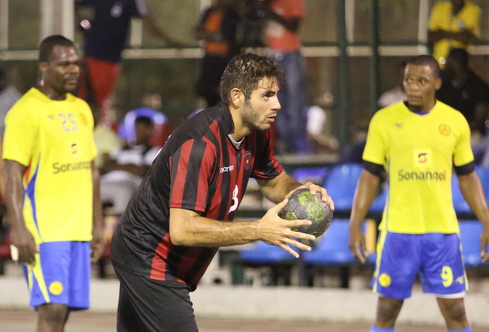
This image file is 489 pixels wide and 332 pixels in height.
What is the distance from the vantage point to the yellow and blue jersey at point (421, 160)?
22.2 feet

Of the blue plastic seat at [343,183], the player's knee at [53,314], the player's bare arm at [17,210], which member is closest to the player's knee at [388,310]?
the player's knee at [53,314]

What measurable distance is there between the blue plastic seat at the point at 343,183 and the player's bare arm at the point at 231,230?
16.7 feet

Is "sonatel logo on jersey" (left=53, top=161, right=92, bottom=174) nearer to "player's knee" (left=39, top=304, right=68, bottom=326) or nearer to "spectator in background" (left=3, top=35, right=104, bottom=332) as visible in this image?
"spectator in background" (left=3, top=35, right=104, bottom=332)

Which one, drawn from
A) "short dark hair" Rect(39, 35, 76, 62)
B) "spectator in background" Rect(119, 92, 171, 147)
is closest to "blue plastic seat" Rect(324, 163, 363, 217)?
"spectator in background" Rect(119, 92, 171, 147)

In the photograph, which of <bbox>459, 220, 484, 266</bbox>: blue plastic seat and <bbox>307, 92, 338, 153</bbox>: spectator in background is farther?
<bbox>307, 92, 338, 153</bbox>: spectator in background

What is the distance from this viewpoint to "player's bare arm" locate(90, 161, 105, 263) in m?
6.83

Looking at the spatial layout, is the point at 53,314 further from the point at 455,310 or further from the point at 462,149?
the point at 462,149

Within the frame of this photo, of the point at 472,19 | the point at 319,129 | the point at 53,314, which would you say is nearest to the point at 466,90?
the point at 472,19

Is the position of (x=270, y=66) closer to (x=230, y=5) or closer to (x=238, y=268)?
(x=238, y=268)

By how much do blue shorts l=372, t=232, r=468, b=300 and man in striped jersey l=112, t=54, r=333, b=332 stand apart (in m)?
1.98

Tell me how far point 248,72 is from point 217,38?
20.0 ft

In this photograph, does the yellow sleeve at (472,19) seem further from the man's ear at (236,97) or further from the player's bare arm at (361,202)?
the man's ear at (236,97)

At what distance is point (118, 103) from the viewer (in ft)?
45.3

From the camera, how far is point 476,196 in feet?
22.3
